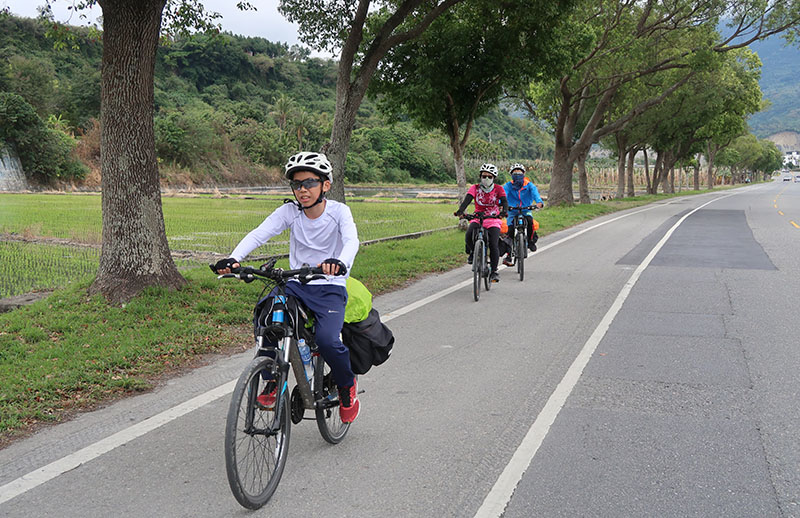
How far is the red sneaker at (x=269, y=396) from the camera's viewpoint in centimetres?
350

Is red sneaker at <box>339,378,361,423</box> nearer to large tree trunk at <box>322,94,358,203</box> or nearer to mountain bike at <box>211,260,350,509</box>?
mountain bike at <box>211,260,350,509</box>

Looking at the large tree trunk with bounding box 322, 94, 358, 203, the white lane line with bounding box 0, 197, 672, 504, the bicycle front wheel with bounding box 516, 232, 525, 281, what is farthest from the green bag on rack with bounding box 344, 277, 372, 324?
the large tree trunk with bounding box 322, 94, 358, 203

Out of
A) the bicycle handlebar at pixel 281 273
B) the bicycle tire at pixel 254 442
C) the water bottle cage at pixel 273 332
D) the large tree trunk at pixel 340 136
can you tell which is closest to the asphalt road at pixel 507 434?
the bicycle tire at pixel 254 442

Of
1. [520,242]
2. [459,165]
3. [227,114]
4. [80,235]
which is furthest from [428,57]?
[227,114]

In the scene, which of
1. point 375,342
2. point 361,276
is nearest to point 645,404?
point 375,342

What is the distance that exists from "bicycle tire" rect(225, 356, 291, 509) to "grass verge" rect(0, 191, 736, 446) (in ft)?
7.00

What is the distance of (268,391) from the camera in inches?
139

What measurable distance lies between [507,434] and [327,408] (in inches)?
50.5

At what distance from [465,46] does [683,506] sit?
15625mm

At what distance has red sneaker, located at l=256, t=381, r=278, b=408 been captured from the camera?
3.50 m

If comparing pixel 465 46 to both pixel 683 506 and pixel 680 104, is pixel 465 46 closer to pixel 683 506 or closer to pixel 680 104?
pixel 683 506

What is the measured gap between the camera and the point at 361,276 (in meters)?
10.8

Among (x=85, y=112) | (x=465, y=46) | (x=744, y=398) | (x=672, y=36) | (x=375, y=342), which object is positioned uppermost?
(x=85, y=112)

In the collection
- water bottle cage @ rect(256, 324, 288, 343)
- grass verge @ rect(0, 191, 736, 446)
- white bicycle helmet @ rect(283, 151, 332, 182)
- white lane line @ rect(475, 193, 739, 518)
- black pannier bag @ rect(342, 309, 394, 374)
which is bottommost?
white lane line @ rect(475, 193, 739, 518)
